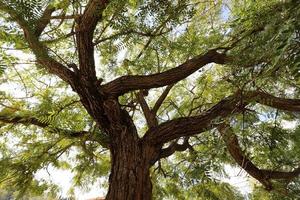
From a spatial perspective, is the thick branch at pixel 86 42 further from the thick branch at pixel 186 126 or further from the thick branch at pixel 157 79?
the thick branch at pixel 186 126

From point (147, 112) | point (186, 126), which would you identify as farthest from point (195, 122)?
point (147, 112)

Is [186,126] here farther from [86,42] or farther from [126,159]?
[86,42]

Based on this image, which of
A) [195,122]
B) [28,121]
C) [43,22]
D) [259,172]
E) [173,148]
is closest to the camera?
[43,22]

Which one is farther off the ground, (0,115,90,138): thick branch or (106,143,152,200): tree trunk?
(0,115,90,138): thick branch

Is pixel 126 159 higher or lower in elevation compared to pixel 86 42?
lower

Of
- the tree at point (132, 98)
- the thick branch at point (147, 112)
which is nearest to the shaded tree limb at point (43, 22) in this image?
the tree at point (132, 98)

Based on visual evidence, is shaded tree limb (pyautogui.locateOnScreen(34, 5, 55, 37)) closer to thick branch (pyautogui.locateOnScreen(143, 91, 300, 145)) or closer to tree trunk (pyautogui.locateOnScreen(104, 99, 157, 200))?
tree trunk (pyautogui.locateOnScreen(104, 99, 157, 200))

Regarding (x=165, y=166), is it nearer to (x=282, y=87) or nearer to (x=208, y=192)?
(x=208, y=192)

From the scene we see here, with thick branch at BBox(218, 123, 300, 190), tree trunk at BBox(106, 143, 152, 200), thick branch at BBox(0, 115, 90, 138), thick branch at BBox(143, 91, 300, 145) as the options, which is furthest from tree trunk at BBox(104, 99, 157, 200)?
thick branch at BBox(218, 123, 300, 190)

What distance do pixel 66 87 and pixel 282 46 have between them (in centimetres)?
275

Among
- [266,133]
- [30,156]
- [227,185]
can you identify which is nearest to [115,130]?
[30,156]

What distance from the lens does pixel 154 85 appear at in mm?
2348

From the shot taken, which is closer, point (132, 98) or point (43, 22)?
point (43, 22)

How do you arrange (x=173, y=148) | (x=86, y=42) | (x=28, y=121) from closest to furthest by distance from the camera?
(x=86, y=42)
(x=28, y=121)
(x=173, y=148)
